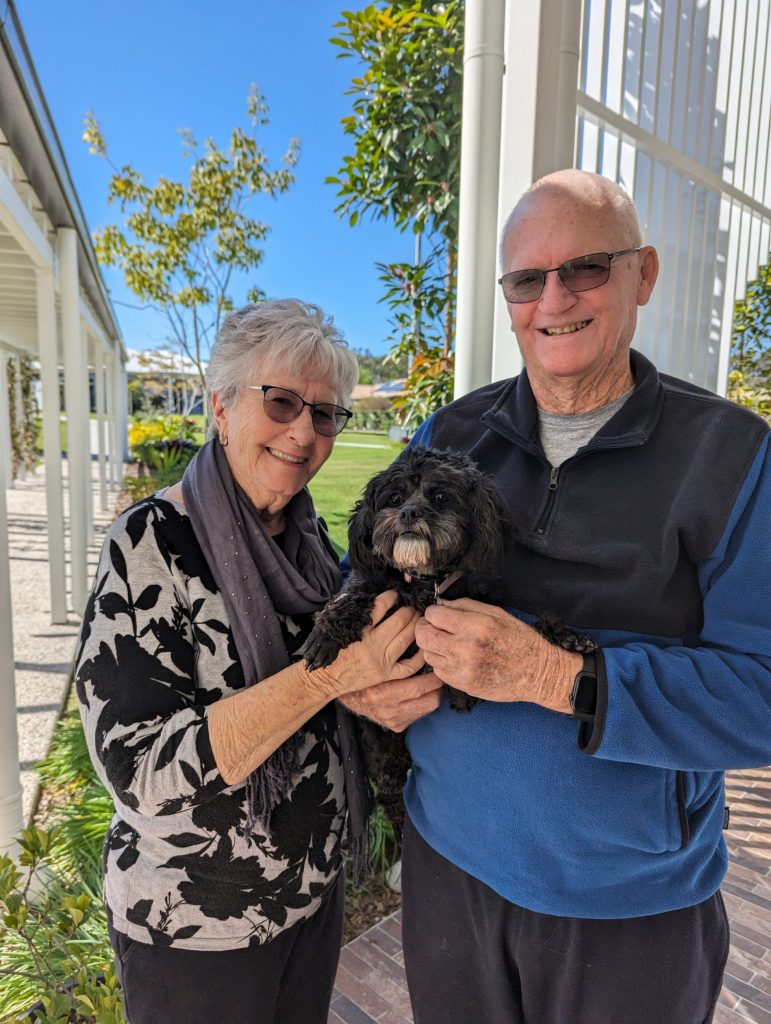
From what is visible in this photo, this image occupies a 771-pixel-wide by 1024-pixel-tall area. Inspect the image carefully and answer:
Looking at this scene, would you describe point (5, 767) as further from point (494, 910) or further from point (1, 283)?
point (1, 283)

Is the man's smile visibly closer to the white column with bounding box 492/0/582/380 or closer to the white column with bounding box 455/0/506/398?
the white column with bounding box 492/0/582/380

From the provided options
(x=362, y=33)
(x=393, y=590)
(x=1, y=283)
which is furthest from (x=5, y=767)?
(x=1, y=283)

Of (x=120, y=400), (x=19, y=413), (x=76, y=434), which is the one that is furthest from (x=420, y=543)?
(x=120, y=400)

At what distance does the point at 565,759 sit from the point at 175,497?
43.3 inches

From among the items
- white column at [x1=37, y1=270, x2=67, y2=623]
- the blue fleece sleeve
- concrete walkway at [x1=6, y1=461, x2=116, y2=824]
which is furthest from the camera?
white column at [x1=37, y1=270, x2=67, y2=623]

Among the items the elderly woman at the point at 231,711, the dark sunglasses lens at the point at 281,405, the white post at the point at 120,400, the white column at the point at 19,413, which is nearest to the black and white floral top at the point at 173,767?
the elderly woman at the point at 231,711

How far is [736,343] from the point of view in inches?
221

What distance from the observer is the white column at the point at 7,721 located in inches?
113

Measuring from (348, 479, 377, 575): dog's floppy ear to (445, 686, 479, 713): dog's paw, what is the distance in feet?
1.33

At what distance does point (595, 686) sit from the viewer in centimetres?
125

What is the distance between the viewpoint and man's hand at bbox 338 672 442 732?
5.01ft

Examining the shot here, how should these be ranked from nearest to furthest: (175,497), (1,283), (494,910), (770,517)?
(770,517) → (494,910) → (175,497) → (1,283)

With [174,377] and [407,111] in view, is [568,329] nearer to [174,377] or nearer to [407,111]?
[407,111]

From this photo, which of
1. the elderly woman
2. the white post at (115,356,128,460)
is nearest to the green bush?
the elderly woman
